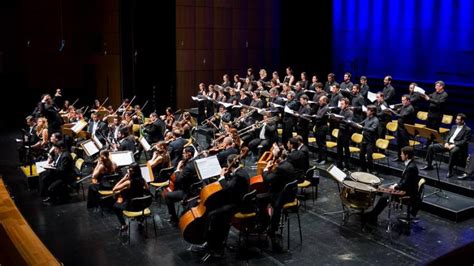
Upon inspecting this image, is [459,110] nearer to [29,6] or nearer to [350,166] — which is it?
[350,166]

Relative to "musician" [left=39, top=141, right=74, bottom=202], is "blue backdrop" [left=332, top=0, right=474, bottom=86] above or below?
above

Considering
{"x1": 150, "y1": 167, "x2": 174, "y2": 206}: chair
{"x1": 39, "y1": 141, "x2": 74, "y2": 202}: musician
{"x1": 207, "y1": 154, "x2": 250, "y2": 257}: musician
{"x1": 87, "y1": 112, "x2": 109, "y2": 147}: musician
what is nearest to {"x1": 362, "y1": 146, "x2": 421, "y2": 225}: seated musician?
{"x1": 207, "y1": 154, "x2": 250, "y2": 257}: musician

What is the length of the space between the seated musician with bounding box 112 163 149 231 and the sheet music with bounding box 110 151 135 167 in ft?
4.36

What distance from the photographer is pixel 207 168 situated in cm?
772

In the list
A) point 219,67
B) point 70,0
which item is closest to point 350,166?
point 219,67

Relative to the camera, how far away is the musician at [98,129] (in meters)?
12.0

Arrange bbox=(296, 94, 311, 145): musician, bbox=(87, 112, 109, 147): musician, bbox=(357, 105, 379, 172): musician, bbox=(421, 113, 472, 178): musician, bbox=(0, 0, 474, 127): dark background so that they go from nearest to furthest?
1. bbox=(421, 113, 472, 178): musician
2. bbox=(357, 105, 379, 172): musician
3. bbox=(296, 94, 311, 145): musician
4. bbox=(87, 112, 109, 147): musician
5. bbox=(0, 0, 474, 127): dark background

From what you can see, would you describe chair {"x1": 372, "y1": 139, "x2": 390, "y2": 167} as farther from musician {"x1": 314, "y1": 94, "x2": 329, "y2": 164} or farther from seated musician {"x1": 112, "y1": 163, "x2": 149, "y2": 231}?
seated musician {"x1": 112, "y1": 163, "x2": 149, "y2": 231}

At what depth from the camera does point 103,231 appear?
330 inches

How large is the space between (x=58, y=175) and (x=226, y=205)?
4273 mm

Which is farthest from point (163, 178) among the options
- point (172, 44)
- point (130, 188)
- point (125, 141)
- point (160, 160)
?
point (172, 44)

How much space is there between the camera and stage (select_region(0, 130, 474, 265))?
723 centimetres

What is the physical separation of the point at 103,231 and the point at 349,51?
12.0 meters

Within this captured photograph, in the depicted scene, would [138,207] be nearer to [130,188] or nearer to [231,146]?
[130,188]
